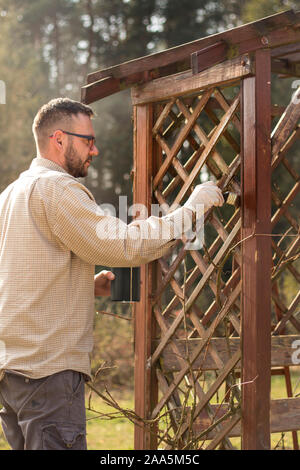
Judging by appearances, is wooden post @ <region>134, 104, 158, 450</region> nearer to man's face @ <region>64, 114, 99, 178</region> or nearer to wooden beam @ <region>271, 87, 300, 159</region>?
wooden beam @ <region>271, 87, 300, 159</region>

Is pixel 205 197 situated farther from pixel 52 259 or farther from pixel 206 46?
pixel 206 46

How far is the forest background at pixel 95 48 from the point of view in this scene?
12859 mm

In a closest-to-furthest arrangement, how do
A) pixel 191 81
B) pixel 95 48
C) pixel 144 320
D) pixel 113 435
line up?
1. pixel 191 81
2. pixel 144 320
3. pixel 113 435
4. pixel 95 48

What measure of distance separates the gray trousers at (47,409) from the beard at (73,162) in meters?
0.85

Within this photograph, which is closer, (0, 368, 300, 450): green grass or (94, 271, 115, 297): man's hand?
(94, 271, 115, 297): man's hand

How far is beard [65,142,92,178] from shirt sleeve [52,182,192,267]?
23 cm

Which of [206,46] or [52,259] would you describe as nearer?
[52,259]

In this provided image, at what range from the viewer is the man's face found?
2.87 meters

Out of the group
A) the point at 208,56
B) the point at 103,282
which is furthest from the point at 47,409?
the point at 208,56

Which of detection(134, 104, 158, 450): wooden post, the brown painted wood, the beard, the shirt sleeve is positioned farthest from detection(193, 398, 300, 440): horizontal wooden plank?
the brown painted wood

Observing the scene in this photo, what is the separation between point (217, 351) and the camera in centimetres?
387

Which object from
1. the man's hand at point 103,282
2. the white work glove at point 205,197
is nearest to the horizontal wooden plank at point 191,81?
the white work glove at point 205,197

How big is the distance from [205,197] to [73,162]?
0.58 metres
